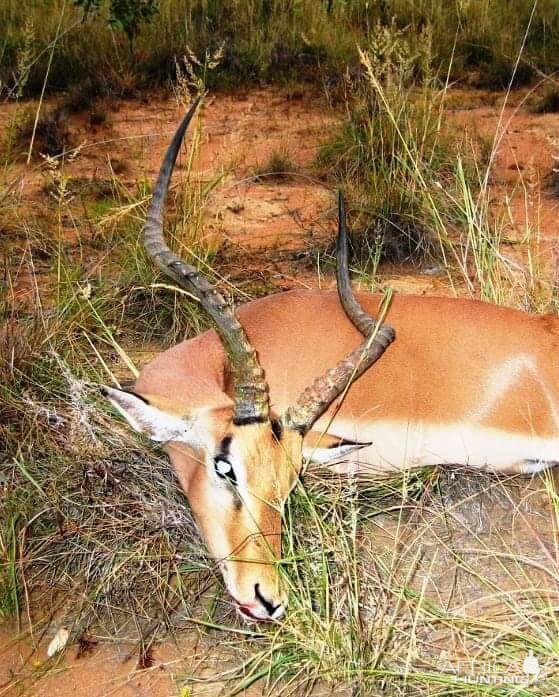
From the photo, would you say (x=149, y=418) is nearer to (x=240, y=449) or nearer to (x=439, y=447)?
(x=240, y=449)

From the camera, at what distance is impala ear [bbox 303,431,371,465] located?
3.11 m

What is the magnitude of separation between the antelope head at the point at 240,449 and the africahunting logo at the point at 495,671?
0.55 m

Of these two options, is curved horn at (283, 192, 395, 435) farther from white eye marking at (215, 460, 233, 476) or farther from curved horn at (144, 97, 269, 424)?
white eye marking at (215, 460, 233, 476)

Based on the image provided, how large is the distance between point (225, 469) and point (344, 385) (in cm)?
57

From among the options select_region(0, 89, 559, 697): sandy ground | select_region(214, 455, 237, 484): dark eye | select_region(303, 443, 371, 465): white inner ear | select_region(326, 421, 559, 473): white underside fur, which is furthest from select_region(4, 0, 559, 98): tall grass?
select_region(214, 455, 237, 484): dark eye

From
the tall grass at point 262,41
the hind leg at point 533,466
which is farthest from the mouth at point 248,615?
the tall grass at point 262,41

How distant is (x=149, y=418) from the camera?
10.0ft

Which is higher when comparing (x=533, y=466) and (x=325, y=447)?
(x=325, y=447)

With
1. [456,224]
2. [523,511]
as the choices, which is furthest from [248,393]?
[456,224]

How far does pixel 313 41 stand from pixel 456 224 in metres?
4.47

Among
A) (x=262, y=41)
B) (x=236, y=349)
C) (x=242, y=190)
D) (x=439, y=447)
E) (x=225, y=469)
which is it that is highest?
(x=236, y=349)

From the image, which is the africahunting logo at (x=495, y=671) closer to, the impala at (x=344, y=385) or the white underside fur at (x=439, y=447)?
the impala at (x=344, y=385)

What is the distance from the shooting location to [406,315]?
12.3 feet

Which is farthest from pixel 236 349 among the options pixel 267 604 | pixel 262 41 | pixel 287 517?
pixel 262 41
